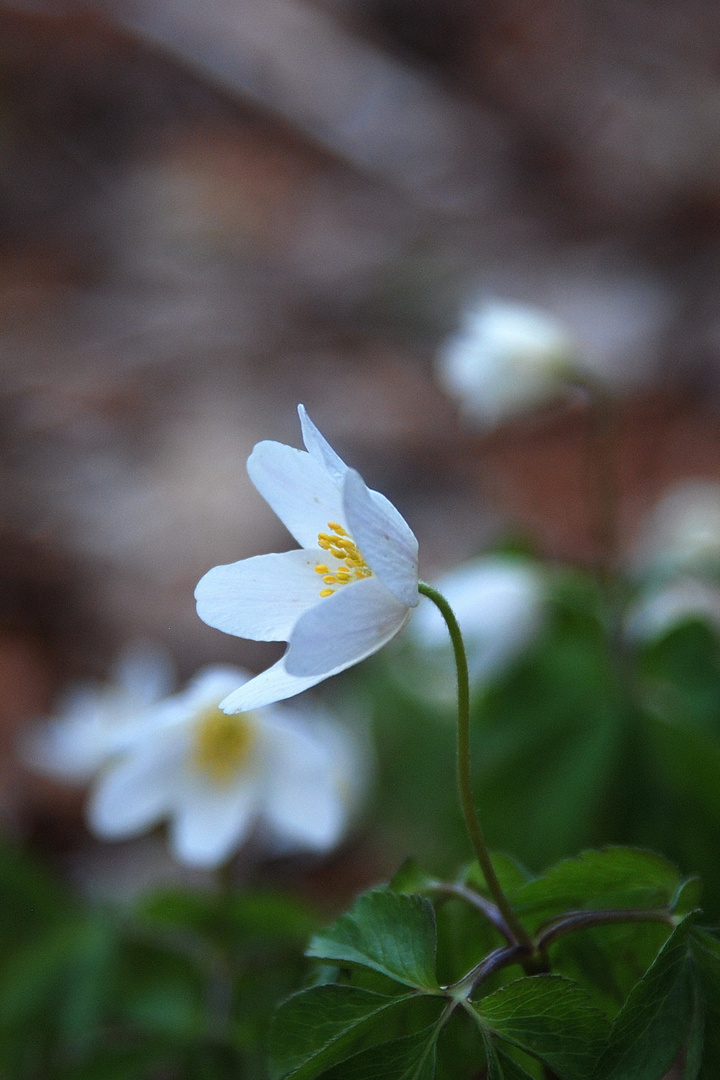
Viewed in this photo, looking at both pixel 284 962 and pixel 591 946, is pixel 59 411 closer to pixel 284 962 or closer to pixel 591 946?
pixel 284 962

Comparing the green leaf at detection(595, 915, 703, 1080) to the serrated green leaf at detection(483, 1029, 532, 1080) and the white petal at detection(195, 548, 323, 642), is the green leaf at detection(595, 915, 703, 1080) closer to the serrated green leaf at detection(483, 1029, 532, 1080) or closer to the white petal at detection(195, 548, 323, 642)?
the serrated green leaf at detection(483, 1029, 532, 1080)

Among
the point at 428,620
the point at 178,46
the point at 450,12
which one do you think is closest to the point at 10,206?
the point at 178,46

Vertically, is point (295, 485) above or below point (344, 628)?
above

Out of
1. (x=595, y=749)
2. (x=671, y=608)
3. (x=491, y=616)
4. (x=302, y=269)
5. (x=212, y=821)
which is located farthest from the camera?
(x=302, y=269)

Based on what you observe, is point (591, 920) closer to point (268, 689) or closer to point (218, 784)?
point (268, 689)

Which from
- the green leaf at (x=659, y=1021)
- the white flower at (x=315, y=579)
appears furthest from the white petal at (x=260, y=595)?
the green leaf at (x=659, y=1021)

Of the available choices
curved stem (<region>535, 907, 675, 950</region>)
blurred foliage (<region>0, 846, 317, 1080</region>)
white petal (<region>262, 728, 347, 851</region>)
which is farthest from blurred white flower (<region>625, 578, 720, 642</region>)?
curved stem (<region>535, 907, 675, 950</region>)

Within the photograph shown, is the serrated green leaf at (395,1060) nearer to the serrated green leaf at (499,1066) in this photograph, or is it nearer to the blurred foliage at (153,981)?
the serrated green leaf at (499,1066)

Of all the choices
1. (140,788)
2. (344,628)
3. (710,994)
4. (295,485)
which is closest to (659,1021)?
(710,994)
